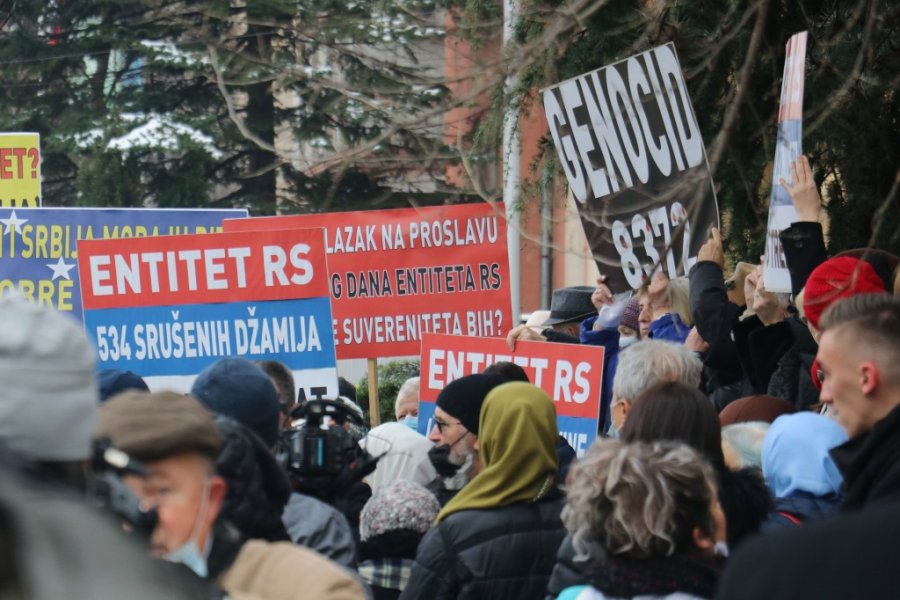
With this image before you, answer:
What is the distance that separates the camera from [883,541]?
127 cm

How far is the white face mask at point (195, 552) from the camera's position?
2250mm

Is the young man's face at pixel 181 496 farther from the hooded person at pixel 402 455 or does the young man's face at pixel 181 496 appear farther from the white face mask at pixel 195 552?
the hooded person at pixel 402 455

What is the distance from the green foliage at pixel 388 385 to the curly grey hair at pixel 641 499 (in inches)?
507

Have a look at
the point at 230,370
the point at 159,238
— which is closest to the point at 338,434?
the point at 230,370

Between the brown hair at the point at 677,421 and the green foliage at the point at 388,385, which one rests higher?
the brown hair at the point at 677,421

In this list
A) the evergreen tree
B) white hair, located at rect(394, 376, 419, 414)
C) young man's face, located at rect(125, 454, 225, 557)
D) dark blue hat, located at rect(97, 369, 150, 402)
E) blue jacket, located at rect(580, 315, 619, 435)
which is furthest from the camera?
the evergreen tree

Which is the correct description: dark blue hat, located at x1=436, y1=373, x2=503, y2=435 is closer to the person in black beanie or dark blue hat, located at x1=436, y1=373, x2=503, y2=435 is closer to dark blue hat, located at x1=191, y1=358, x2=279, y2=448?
the person in black beanie

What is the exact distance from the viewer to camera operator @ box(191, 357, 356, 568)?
3271 millimetres

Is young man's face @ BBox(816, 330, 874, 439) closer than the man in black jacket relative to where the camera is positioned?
No

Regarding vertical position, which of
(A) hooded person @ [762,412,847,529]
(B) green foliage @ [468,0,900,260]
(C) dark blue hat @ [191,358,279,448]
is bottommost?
(A) hooded person @ [762,412,847,529]

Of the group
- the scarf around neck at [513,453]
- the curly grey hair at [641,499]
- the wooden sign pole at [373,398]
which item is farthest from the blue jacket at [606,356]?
the curly grey hair at [641,499]

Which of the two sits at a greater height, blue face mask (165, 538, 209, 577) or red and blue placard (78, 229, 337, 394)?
red and blue placard (78, 229, 337, 394)

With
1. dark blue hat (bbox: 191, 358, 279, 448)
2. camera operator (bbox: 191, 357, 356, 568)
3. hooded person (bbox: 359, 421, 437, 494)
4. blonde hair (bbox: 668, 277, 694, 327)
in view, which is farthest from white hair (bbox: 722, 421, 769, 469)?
blonde hair (bbox: 668, 277, 694, 327)

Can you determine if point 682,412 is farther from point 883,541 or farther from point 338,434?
point 883,541
